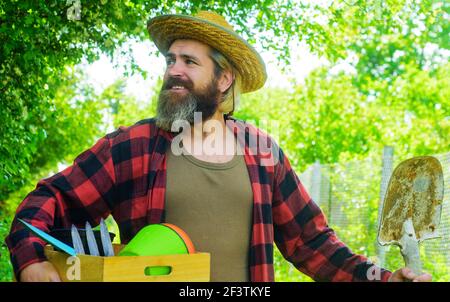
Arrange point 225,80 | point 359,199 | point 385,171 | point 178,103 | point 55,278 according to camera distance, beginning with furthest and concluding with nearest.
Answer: point 359,199
point 385,171
point 225,80
point 178,103
point 55,278

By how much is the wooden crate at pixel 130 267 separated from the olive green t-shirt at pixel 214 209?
458mm

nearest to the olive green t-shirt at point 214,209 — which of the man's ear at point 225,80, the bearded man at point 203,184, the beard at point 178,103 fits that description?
the bearded man at point 203,184

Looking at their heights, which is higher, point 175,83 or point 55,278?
point 175,83

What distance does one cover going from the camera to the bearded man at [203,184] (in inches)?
91.5

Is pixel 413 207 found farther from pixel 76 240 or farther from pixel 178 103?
pixel 76 240

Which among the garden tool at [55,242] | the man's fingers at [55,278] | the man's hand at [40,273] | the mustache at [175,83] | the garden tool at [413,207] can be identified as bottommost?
the man's fingers at [55,278]

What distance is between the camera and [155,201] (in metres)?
2.32

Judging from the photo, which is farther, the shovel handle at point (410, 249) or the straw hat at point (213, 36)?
the straw hat at point (213, 36)

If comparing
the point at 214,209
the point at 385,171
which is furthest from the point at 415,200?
the point at 385,171

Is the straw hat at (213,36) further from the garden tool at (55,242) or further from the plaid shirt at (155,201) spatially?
the garden tool at (55,242)

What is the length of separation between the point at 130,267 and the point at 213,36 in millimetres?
1107

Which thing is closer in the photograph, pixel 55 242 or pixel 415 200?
pixel 55 242

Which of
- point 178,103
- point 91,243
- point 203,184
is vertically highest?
point 178,103
